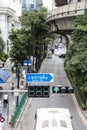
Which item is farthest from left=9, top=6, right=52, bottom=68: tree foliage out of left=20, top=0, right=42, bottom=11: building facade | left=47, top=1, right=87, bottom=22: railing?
left=20, top=0, right=42, bottom=11: building facade

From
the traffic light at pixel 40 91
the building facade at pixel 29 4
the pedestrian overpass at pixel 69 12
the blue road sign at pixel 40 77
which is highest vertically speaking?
the building facade at pixel 29 4

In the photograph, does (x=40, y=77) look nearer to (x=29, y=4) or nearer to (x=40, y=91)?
(x=40, y=91)

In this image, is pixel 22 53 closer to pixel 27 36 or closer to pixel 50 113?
pixel 27 36

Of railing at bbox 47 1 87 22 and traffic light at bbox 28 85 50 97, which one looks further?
railing at bbox 47 1 87 22

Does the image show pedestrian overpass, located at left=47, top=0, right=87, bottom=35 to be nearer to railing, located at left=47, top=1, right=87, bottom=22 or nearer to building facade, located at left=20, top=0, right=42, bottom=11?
railing, located at left=47, top=1, right=87, bottom=22

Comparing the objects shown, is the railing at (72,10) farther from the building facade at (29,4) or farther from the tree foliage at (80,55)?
the building facade at (29,4)

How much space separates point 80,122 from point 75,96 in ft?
40.6

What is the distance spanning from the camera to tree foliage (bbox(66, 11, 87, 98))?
33.8 meters

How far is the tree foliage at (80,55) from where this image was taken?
111 ft

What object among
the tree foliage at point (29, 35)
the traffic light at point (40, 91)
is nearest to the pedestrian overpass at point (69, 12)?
the tree foliage at point (29, 35)

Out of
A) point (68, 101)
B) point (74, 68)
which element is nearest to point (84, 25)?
point (74, 68)

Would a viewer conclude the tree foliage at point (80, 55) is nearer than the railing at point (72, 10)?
Yes

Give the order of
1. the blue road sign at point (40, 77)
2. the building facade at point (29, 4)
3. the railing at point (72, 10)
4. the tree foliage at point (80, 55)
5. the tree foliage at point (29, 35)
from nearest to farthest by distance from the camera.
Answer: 1. the blue road sign at point (40, 77)
2. the tree foliage at point (80, 55)
3. the railing at point (72, 10)
4. the tree foliage at point (29, 35)
5. the building facade at point (29, 4)

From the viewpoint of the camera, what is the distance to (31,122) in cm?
3058
